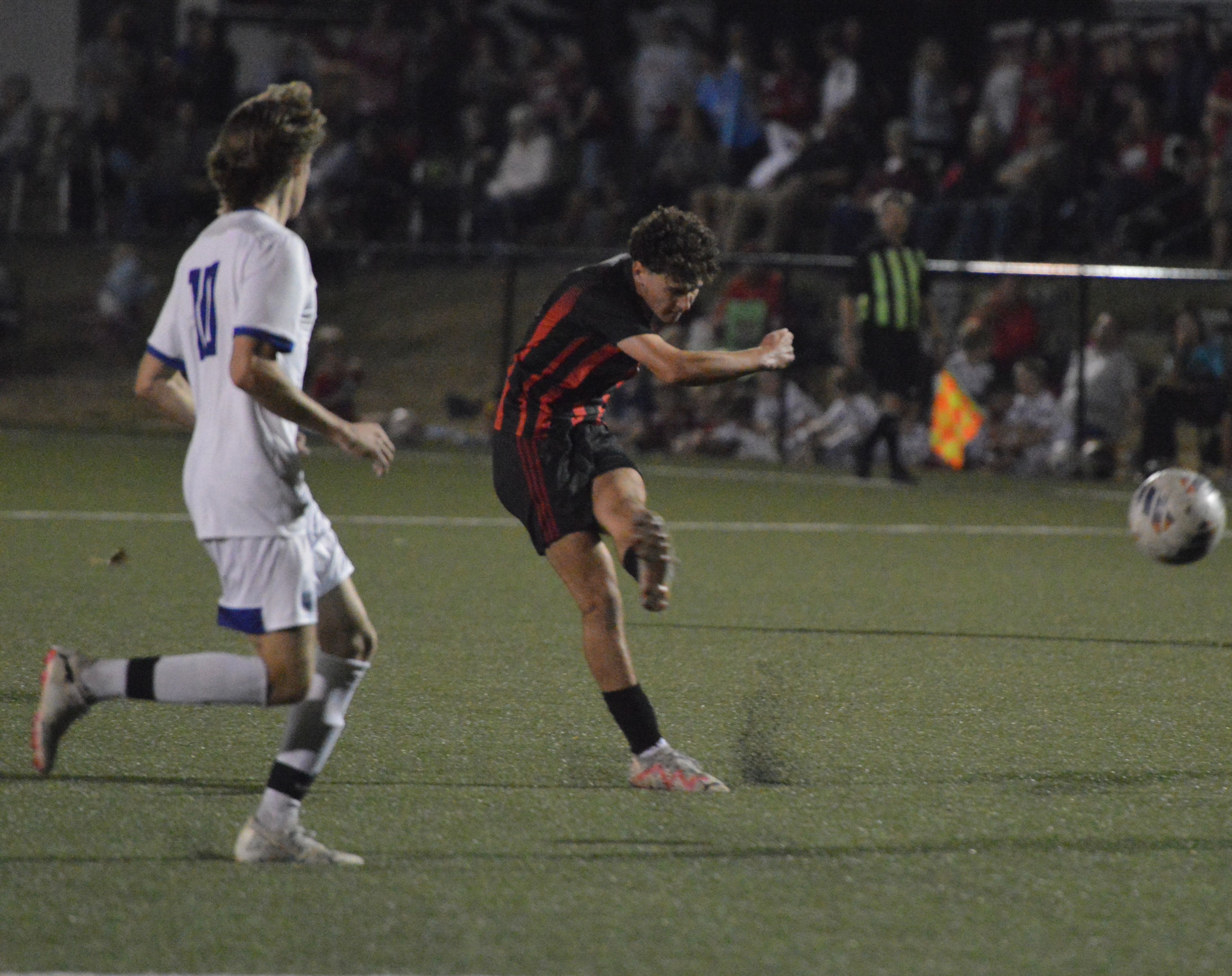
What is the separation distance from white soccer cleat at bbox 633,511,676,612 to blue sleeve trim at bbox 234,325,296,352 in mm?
1372

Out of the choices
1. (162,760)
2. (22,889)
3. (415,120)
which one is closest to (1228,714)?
(162,760)

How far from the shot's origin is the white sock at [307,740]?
424 centimetres

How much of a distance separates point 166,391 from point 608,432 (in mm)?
1607

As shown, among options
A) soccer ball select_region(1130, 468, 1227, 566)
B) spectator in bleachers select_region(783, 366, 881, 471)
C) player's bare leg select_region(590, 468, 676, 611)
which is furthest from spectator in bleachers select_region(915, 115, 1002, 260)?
player's bare leg select_region(590, 468, 676, 611)

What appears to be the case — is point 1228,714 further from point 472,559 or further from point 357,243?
point 357,243

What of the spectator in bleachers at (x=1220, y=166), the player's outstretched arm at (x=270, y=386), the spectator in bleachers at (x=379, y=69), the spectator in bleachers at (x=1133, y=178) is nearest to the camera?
the player's outstretched arm at (x=270, y=386)

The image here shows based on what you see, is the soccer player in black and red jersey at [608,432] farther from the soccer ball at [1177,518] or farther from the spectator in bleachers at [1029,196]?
the spectator in bleachers at [1029,196]

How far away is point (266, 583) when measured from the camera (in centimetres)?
404

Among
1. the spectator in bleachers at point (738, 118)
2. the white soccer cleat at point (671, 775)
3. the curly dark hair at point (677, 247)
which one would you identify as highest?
the spectator in bleachers at point (738, 118)

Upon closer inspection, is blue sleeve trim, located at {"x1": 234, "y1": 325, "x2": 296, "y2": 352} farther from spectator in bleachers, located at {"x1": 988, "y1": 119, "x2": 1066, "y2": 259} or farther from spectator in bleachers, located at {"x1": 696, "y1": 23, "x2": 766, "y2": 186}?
spectator in bleachers, located at {"x1": 696, "y1": 23, "x2": 766, "y2": 186}

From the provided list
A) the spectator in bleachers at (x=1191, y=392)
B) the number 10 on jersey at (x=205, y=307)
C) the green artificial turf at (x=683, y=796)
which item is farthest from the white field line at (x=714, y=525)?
the number 10 on jersey at (x=205, y=307)

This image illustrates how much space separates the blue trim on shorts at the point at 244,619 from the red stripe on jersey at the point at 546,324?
1493 mm

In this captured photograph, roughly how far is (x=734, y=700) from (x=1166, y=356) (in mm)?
9213

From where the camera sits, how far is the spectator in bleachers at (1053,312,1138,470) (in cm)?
1480
